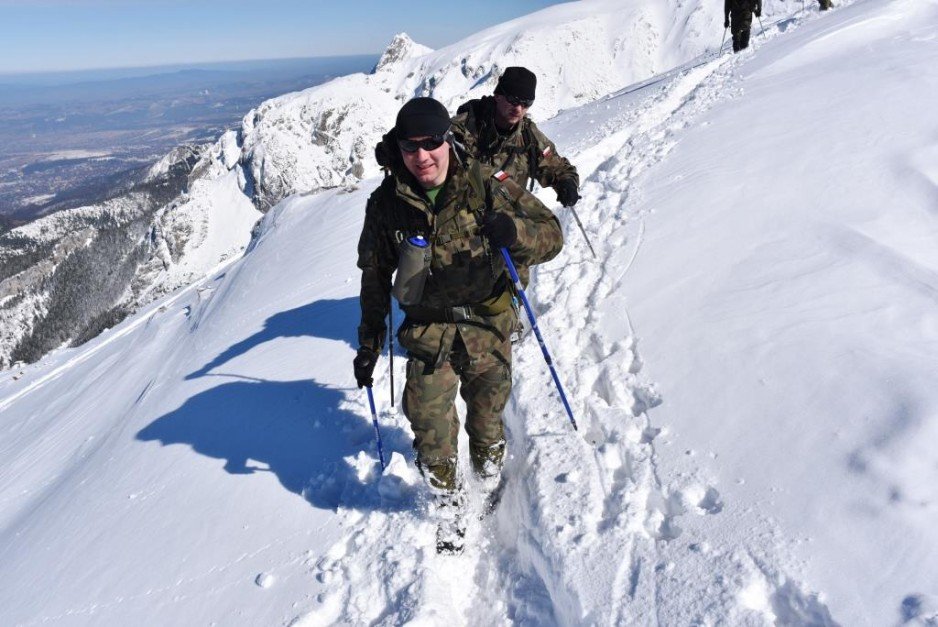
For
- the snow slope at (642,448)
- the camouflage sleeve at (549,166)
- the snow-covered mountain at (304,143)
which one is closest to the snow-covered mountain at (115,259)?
the snow-covered mountain at (304,143)

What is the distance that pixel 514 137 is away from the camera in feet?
20.1

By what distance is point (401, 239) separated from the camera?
359 cm

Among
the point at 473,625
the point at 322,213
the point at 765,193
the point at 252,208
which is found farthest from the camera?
the point at 252,208

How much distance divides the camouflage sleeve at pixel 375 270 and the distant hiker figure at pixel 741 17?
20475mm

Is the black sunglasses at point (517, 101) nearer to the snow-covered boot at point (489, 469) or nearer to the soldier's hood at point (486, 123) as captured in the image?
the soldier's hood at point (486, 123)

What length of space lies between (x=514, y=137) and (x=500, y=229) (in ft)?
10.5

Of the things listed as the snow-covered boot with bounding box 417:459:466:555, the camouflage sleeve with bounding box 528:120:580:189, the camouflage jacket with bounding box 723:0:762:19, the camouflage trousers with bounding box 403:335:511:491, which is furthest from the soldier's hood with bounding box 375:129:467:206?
the camouflage jacket with bounding box 723:0:762:19

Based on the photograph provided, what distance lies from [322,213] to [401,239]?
15384 mm

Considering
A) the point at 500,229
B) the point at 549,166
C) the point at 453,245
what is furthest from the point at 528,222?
the point at 549,166

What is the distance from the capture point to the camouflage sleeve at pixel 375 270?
12.3 feet

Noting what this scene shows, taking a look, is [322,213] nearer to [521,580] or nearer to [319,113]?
[521,580]

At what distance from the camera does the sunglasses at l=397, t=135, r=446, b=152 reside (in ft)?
10.6

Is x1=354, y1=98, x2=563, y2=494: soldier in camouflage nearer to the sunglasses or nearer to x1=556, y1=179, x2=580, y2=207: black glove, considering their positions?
the sunglasses

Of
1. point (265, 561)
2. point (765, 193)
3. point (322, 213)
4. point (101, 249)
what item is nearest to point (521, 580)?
point (265, 561)
